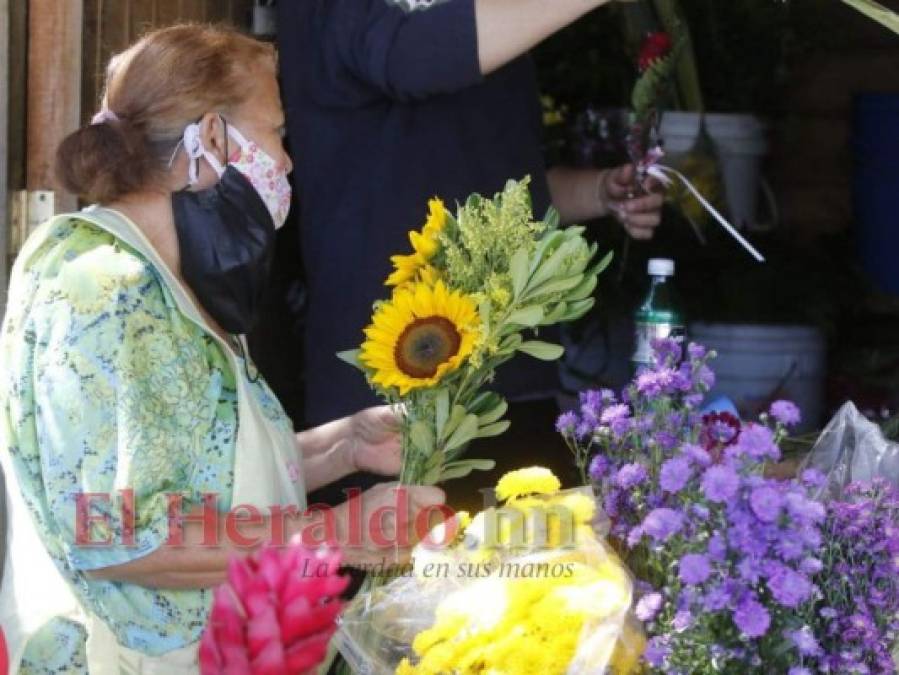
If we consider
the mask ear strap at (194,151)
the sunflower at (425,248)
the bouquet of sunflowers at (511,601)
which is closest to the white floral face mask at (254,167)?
the mask ear strap at (194,151)

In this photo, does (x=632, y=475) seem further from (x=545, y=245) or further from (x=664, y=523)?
(x=545, y=245)

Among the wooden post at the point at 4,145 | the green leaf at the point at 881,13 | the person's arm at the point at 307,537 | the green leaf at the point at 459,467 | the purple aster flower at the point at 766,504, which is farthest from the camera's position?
the wooden post at the point at 4,145

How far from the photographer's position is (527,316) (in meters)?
2.13

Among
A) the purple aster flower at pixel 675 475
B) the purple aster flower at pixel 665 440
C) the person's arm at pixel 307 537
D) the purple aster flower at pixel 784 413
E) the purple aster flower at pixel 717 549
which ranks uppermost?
the purple aster flower at pixel 784 413

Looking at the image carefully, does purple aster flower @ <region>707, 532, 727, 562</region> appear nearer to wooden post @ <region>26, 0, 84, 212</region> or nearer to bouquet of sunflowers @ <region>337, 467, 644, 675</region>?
bouquet of sunflowers @ <region>337, 467, 644, 675</region>

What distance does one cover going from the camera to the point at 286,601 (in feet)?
4.89

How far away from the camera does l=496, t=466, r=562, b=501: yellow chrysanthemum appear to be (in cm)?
199

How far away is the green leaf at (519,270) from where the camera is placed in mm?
2127

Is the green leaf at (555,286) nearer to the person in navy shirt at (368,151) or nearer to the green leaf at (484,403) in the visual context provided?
the green leaf at (484,403)

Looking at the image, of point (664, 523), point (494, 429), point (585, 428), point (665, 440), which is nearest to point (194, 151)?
A: point (494, 429)

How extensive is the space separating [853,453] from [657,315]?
588mm

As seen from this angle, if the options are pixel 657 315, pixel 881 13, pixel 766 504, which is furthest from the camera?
pixel 657 315

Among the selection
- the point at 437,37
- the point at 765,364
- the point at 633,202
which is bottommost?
the point at 765,364

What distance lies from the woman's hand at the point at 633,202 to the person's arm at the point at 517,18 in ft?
2.16
